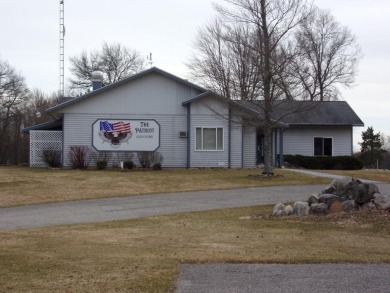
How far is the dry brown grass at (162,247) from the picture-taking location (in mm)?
6699

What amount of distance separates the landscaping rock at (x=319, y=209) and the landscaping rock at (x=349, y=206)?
1.43 ft

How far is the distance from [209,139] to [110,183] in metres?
9.06

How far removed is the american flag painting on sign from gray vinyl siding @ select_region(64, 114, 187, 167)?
34cm

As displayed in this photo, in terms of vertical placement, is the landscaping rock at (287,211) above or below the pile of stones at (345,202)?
below

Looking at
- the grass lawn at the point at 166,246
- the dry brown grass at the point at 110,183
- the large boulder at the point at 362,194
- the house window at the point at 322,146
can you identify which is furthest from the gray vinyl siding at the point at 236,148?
the large boulder at the point at 362,194

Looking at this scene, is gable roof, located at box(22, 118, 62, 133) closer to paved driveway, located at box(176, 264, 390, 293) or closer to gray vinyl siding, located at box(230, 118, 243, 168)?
gray vinyl siding, located at box(230, 118, 243, 168)

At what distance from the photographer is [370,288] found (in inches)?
247

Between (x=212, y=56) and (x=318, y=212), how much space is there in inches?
1395

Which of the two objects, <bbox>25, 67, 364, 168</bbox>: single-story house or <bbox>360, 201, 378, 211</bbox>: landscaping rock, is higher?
<bbox>25, 67, 364, 168</bbox>: single-story house

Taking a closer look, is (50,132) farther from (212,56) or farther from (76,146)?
(212,56)

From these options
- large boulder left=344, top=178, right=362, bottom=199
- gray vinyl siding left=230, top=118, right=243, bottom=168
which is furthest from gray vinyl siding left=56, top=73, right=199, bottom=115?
large boulder left=344, top=178, right=362, bottom=199

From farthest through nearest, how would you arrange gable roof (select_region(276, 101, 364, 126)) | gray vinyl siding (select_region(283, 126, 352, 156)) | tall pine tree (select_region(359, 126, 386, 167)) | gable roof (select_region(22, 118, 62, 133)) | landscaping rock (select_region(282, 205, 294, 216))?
tall pine tree (select_region(359, 126, 386, 167)) < gray vinyl siding (select_region(283, 126, 352, 156)) < gable roof (select_region(276, 101, 364, 126)) < gable roof (select_region(22, 118, 62, 133)) < landscaping rock (select_region(282, 205, 294, 216))

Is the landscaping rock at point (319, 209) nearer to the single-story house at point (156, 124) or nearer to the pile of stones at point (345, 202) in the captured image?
the pile of stones at point (345, 202)

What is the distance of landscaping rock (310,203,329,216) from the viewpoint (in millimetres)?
12812
